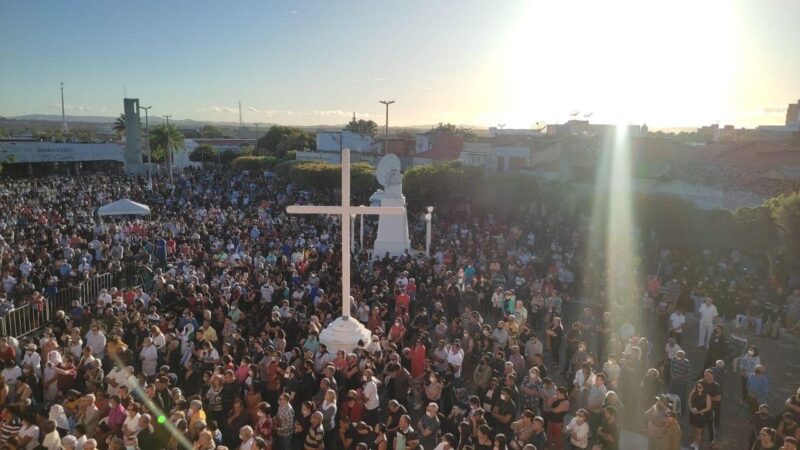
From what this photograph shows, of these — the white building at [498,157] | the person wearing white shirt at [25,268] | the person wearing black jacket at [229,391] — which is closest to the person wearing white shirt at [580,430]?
the person wearing black jacket at [229,391]

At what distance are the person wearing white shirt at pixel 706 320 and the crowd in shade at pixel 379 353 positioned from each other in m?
0.03

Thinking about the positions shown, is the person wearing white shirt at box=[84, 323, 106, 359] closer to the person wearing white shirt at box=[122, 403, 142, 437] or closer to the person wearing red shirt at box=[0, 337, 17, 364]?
the person wearing red shirt at box=[0, 337, 17, 364]

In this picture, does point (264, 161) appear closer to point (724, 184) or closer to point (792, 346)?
point (724, 184)

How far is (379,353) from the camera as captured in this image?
8984 millimetres

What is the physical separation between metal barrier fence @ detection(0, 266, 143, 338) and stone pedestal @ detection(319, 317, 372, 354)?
274 inches

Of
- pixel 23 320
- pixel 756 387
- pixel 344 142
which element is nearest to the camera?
pixel 756 387

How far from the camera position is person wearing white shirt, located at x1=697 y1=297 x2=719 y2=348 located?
11.7 meters

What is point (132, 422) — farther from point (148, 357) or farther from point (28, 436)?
point (148, 357)

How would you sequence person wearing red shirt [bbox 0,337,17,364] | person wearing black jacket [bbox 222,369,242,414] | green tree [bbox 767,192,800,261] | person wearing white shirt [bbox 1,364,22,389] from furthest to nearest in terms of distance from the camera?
1. green tree [bbox 767,192,800,261]
2. person wearing red shirt [bbox 0,337,17,364]
3. person wearing white shirt [bbox 1,364,22,389]
4. person wearing black jacket [bbox 222,369,242,414]

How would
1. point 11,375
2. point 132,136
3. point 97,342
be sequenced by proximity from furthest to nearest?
point 132,136
point 97,342
point 11,375

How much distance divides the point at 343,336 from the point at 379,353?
60 cm

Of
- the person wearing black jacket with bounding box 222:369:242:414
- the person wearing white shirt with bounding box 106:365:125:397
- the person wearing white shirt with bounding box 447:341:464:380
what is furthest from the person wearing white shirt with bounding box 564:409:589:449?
the person wearing white shirt with bounding box 106:365:125:397

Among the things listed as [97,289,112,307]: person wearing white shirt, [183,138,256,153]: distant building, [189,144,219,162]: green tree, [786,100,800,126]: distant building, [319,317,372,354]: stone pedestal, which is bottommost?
[97,289,112,307]: person wearing white shirt

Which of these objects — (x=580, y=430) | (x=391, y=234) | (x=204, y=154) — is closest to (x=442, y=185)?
(x=391, y=234)
